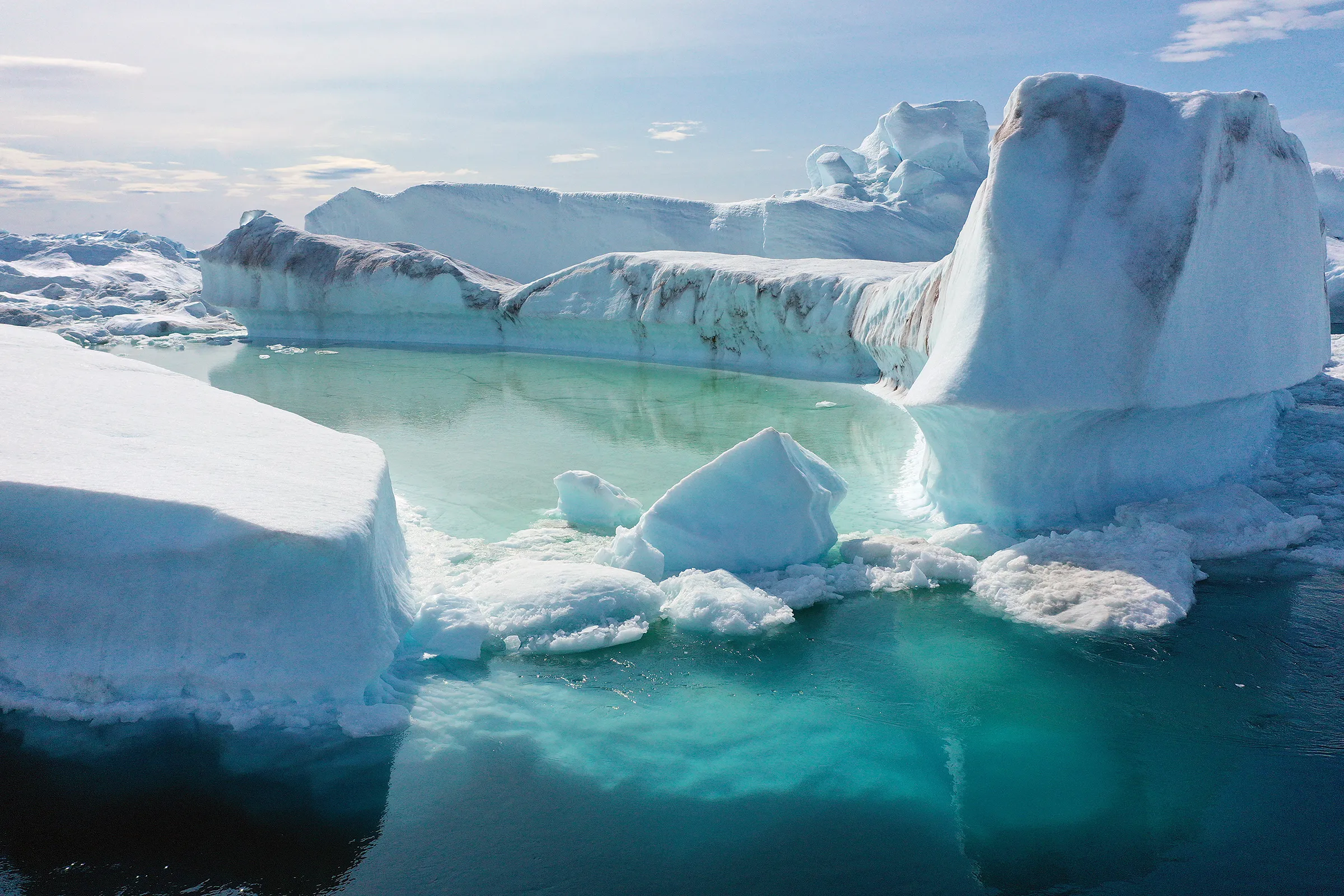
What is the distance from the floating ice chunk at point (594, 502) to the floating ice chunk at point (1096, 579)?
1.94 meters

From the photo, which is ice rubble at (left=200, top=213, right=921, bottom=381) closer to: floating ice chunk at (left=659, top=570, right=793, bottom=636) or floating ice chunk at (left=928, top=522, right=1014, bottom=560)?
floating ice chunk at (left=928, top=522, right=1014, bottom=560)

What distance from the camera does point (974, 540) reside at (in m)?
4.76

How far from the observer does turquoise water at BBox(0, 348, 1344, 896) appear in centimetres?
248

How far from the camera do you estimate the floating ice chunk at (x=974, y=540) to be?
471 centimetres

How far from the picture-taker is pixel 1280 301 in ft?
18.3

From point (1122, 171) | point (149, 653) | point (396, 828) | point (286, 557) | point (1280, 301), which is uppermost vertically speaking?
point (1122, 171)

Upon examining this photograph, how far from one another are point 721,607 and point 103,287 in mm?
24363

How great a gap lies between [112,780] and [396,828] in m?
0.93

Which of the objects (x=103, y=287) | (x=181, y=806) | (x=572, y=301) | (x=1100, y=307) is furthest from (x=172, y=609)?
(x=103, y=287)

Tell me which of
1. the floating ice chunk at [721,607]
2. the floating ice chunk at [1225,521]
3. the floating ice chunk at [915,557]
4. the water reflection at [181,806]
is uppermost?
the floating ice chunk at [1225,521]

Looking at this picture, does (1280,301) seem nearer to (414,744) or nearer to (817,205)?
(414,744)

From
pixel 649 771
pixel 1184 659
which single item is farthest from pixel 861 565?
pixel 649 771

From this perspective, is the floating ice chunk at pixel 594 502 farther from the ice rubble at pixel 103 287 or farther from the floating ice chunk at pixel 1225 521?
the ice rubble at pixel 103 287

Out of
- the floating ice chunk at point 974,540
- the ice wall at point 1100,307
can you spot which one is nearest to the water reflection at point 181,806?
the floating ice chunk at point 974,540
